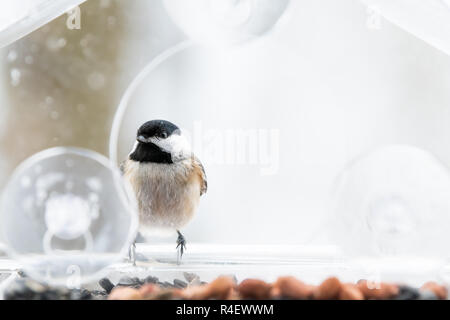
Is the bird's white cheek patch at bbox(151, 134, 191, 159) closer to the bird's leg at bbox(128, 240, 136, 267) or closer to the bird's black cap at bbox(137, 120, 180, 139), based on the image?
the bird's black cap at bbox(137, 120, 180, 139)

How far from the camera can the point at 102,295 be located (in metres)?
0.96

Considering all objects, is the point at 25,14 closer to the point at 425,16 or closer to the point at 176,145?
the point at 176,145

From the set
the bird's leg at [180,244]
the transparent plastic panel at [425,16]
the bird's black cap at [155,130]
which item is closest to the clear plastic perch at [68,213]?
the bird's black cap at [155,130]

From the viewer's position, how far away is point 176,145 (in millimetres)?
1005

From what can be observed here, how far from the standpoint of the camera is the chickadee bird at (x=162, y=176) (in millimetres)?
967

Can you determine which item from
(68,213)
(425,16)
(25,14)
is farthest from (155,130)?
(425,16)

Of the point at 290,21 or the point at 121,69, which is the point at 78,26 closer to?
the point at 121,69

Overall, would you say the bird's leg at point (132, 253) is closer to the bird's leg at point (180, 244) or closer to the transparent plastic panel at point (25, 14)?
the bird's leg at point (180, 244)

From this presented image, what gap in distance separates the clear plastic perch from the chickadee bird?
10cm

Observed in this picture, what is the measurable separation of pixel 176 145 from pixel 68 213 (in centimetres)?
23
